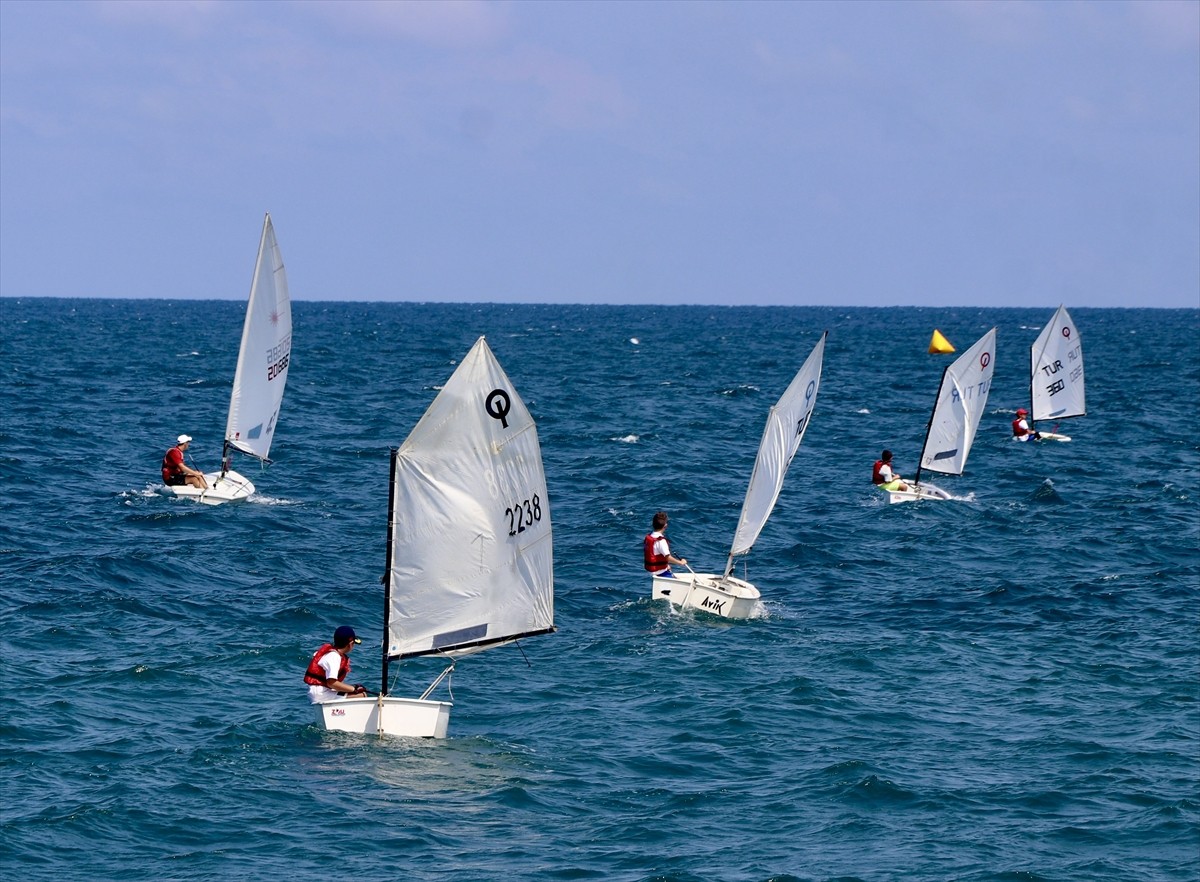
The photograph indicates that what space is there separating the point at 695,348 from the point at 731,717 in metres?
115

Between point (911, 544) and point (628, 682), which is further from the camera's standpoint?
point (911, 544)

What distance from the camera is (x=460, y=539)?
22.8 metres

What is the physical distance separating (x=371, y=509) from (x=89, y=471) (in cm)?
1121

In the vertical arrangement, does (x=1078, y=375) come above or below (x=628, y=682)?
above

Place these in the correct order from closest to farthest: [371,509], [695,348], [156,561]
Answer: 1. [156,561]
2. [371,509]
3. [695,348]

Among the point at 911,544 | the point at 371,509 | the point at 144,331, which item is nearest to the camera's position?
the point at 911,544

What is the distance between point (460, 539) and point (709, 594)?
918 cm

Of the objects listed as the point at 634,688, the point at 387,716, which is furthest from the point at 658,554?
the point at 387,716

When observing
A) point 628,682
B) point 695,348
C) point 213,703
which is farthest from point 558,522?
point 695,348

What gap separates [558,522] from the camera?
4222 cm

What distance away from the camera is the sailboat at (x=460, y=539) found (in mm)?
21922

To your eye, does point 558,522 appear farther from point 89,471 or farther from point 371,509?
point 89,471

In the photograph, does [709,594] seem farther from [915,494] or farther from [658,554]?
[915,494]

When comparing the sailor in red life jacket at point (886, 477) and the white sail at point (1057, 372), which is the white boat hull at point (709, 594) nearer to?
the sailor in red life jacket at point (886, 477)
